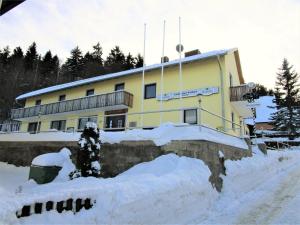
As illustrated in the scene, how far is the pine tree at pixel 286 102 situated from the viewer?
4153 cm

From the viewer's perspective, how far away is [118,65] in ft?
190

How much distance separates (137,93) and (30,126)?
16.6 meters

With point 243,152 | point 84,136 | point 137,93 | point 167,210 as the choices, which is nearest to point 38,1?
point 167,210

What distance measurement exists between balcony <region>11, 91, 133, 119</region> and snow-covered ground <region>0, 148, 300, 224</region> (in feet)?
40.3

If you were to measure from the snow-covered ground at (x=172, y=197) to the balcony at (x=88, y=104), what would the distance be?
40.3 ft

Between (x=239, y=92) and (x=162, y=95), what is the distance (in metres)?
5.84

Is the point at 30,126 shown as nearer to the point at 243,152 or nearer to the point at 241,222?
the point at 243,152

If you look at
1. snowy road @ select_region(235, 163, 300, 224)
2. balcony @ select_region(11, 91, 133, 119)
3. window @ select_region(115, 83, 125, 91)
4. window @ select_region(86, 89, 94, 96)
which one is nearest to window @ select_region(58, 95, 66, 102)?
balcony @ select_region(11, 91, 133, 119)

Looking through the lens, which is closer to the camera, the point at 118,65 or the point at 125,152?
the point at 125,152

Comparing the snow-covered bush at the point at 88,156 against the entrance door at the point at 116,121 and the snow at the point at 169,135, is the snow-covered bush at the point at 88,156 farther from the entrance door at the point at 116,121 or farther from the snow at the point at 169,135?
the entrance door at the point at 116,121

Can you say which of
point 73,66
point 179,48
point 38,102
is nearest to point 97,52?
point 73,66

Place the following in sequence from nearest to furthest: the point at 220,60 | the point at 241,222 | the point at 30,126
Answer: the point at 241,222 → the point at 220,60 → the point at 30,126

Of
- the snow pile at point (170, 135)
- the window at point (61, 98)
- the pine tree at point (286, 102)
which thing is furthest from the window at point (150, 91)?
the pine tree at point (286, 102)

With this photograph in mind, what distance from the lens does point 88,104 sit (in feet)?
83.3
